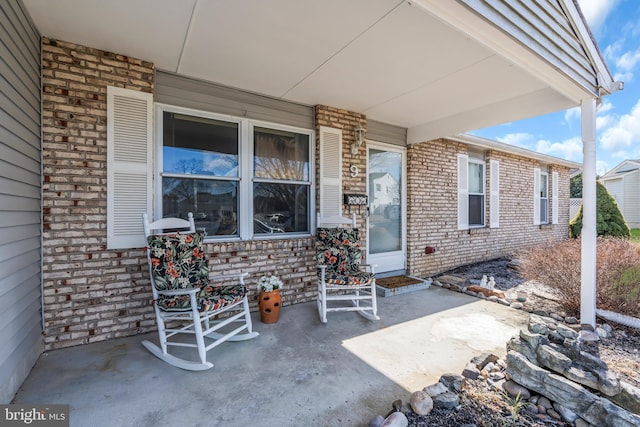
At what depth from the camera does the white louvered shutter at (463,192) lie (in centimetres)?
609

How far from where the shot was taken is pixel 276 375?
226 cm

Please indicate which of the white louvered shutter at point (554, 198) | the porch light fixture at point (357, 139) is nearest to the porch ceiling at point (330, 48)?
the porch light fixture at point (357, 139)

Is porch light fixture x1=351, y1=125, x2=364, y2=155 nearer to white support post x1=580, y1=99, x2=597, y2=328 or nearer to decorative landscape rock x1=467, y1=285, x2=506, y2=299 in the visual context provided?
white support post x1=580, y1=99, x2=597, y2=328

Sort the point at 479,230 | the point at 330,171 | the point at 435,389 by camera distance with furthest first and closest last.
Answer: the point at 479,230, the point at 330,171, the point at 435,389

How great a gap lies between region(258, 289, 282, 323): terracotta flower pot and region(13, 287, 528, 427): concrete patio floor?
0.35ft

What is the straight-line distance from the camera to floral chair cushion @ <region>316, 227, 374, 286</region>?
3.67 m

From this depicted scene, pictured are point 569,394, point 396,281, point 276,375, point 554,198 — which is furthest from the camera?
point 554,198

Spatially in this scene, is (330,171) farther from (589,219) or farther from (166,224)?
(589,219)

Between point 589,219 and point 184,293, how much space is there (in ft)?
14.0

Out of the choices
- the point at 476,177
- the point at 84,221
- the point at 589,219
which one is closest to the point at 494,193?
the point at 476,177

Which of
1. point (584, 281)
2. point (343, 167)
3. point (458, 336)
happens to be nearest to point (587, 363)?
point (458, 336)

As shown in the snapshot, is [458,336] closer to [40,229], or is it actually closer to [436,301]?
[436,301]

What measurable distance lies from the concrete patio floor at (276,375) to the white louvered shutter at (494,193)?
3971mm

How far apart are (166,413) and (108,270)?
1.62 m
